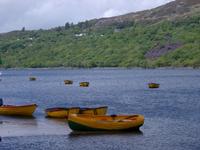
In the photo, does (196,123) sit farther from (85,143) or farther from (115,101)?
(115,101)

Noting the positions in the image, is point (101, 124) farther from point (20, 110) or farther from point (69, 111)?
point (20, 110)

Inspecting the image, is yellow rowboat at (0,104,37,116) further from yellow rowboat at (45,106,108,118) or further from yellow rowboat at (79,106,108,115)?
yellow rowboat at (79,106,108,115)

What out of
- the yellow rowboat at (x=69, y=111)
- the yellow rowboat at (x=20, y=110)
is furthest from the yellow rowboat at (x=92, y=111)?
the yellow rowboat at (x=20, y=110)

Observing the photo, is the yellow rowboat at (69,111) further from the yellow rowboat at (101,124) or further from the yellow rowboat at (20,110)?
the yellow rowboat at (101,124)

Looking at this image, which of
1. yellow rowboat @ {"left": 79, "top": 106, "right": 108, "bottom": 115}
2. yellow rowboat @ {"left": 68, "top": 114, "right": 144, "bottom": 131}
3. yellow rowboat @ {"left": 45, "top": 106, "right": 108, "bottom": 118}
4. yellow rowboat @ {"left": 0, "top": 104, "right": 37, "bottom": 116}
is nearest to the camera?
yellow rowboat @ {"left": 68, "top": 114, "right": 144, "bottom": 131}

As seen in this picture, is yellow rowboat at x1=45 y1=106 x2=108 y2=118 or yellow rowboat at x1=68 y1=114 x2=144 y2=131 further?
yellow rowboat at x1=45 y1=106 x2=108 y2=118

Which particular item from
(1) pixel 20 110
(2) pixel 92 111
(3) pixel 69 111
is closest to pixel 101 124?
(2) pixel 92 111

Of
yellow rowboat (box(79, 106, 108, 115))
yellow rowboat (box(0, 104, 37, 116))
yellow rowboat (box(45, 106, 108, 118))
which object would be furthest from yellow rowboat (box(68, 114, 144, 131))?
yellow rowboat (box(0, 104, 37, 116))

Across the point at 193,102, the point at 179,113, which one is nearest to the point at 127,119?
the point at 179,113

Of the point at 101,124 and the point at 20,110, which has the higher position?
the point at 20,110

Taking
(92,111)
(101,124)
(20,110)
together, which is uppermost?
(92,111)

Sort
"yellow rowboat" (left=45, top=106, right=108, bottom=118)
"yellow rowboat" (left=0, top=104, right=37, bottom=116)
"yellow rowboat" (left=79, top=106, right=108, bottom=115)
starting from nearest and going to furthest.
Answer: "yellow rowboat" (left=79, top=106, right=108, bottom=115), "yellow rowboat" (left=45, top=106, right=108, bottom=118), "yellow rowboat" (left=0, top=104, right=37, bottom=116)

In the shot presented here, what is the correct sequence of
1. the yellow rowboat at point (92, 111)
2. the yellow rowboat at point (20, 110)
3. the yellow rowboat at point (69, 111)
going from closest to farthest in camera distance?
the yellow rowboat at point (92, 111) < the yellow rowboat at point (69, 111) < the yellow rowboat at point (20, 110)

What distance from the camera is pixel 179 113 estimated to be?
7838cm
